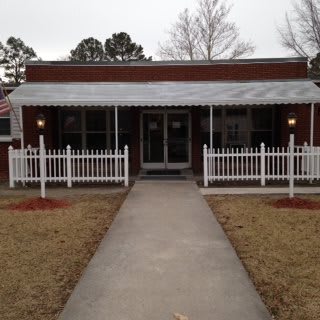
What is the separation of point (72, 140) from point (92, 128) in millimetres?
880

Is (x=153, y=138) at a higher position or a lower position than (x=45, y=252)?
higher

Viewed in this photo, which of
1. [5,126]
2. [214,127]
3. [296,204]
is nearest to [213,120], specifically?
[214,127]

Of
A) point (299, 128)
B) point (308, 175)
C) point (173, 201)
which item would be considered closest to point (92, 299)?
point (173, 201)

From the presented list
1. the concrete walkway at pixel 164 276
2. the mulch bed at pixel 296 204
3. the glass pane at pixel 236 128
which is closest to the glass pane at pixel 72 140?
the glass pane at pixel 236 128

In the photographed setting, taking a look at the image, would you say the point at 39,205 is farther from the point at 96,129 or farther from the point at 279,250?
the point at 96,129

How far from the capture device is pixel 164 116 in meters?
16.8

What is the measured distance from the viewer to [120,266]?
5871 mm

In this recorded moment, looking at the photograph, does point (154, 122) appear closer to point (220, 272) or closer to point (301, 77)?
point (301, 77)

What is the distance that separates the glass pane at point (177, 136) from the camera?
1689 cm

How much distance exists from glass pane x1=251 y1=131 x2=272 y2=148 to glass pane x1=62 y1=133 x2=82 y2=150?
6496mm

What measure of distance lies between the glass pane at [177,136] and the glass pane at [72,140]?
11.2ft

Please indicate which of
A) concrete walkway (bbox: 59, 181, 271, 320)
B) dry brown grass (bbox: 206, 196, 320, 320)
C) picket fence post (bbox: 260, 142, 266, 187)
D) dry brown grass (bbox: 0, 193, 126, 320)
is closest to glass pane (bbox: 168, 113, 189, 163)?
picket fence post (bbox: 260, 142, 266, 187)

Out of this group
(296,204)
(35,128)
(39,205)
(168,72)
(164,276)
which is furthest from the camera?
(168,72)

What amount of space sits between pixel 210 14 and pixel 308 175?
32.8 meters
